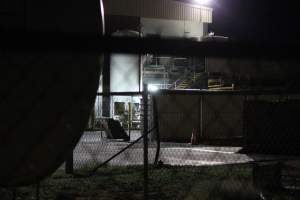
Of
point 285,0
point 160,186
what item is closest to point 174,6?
point 160,186

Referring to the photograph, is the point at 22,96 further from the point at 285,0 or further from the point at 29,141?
the point at 285,0

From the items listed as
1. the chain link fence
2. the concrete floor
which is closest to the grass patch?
the chain link fence

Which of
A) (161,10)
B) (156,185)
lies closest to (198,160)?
(156,185)

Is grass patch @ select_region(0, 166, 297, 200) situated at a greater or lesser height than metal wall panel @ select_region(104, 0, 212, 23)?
lesser

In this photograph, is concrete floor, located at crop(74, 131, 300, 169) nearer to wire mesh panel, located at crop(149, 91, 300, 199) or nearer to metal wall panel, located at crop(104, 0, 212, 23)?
wire mesh panel, located at crop(149, 91, 300, 199)

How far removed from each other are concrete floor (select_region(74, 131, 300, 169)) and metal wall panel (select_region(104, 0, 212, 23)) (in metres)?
18.0

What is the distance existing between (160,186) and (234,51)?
7.01m

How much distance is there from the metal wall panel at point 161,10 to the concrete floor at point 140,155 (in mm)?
18011

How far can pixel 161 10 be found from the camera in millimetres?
34312

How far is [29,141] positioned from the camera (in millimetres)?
3309

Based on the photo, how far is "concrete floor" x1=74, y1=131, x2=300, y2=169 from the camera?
488 inches

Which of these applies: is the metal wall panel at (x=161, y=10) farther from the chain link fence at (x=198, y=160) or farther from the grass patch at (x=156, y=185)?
the grass patch at (x=156, y=185)

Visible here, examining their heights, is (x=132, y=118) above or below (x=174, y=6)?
below

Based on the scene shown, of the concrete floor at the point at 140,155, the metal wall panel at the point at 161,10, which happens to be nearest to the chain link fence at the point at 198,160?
the concrete floor at the point at 140,155
